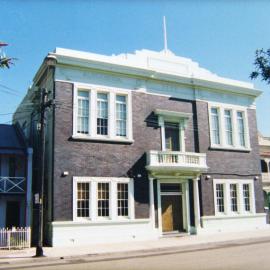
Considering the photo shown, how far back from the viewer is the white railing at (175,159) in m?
23.6

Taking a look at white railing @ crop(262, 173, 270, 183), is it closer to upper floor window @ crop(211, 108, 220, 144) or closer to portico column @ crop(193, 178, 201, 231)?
upper floor window @ crop(211, 108, 220, 144)

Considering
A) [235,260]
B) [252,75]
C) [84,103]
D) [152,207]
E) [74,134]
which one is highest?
[84,103]

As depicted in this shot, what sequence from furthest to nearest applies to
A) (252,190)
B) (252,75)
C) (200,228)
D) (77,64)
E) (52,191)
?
(252,190) < (200,228) < (77,64) < (52,191) < (252,75)

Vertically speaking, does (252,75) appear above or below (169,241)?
above

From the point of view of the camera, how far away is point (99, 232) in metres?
21.4

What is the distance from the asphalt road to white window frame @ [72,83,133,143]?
8.11 meters

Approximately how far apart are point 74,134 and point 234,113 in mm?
12765

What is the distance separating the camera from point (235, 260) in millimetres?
13945

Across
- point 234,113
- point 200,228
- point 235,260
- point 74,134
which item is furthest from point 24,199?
point 234,113

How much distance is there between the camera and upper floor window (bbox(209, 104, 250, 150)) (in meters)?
27.5

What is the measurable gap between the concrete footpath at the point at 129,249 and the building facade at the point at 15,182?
11.5 feet

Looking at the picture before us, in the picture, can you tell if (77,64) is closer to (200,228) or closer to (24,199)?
(24,199)

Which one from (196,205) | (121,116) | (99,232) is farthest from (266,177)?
(99,232)

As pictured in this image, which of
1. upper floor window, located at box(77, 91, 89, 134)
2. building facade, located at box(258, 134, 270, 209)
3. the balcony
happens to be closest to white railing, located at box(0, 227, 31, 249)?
upper floor window, located at box(77, 91, 89, 134)
